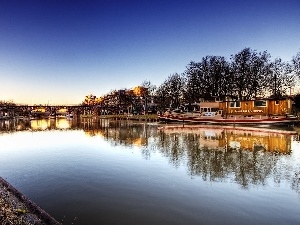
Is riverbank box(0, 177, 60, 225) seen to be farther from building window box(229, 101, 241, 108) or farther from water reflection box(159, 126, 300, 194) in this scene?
building window box(229, 101, 241, 108)

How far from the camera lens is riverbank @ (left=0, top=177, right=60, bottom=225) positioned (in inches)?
392

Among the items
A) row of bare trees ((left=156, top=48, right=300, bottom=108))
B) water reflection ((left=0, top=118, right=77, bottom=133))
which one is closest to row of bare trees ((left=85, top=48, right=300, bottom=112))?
row of bare trees ((left=156, top=48, right=300, bottom=108))

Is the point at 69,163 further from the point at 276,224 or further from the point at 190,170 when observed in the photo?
the point at 276,224

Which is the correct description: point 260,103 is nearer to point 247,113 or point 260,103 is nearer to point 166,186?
point 247,113

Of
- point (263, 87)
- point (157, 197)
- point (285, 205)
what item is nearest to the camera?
point (285, 205)

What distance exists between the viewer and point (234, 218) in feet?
35.4

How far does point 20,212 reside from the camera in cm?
1074

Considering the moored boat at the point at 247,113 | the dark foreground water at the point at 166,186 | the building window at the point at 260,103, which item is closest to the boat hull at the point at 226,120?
the moored boat at the point at 247,113

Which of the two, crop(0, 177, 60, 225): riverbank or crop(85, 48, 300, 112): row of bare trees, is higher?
crop(85, 48, 300, 112): row of bare trees

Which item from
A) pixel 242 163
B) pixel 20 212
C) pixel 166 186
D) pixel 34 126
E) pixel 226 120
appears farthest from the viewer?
pixel 34 126

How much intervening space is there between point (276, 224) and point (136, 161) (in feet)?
45.4

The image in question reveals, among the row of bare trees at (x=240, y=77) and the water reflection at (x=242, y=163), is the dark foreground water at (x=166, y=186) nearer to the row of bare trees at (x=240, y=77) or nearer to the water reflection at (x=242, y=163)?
the water reflection at (x=242, y=163)

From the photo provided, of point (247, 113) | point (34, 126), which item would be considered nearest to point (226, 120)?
point (247, 113)

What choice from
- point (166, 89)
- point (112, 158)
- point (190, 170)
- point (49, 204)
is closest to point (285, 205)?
point (190, 170)
